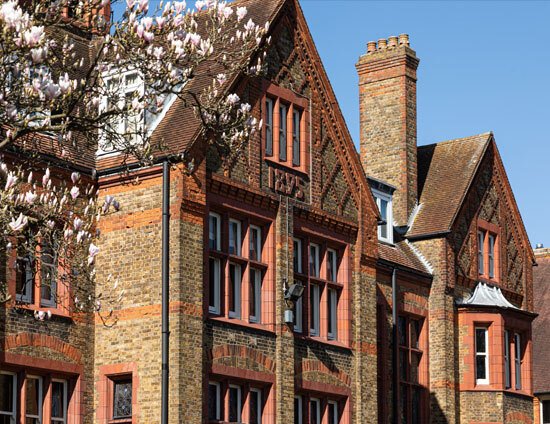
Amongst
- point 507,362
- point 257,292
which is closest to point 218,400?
point 257,292

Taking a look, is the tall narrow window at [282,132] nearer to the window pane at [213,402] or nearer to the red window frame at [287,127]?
the red window frame at [287,127]

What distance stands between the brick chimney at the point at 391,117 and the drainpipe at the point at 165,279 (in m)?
14.0

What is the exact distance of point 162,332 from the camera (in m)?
25.0

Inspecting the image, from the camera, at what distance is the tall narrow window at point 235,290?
27.6m

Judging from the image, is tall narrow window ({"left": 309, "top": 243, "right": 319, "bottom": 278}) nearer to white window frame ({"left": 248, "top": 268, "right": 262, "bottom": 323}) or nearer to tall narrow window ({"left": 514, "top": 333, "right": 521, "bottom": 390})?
white window frame ({"left": 248, "top": 268, "right": 262, "bottom": 323})

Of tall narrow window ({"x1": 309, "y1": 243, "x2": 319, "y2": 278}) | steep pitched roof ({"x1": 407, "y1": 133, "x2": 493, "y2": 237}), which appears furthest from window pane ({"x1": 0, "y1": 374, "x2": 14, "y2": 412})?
steep pitched roof ({"x1": 407, "y1": 133, "x2": 493, "y2": 237})

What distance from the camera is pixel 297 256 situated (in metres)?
29.8

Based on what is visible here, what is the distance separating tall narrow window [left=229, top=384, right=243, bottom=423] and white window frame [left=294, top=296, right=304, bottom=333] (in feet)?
8.27

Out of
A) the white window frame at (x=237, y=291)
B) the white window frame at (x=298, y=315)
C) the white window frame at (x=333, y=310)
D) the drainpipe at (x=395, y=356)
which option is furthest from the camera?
the drainpipe at (x=395, y=356)

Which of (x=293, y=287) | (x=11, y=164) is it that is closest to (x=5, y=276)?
(x=11, y=164)

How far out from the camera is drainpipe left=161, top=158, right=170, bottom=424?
2475 cm

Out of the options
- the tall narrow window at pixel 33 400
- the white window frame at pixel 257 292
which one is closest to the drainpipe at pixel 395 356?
the white window frame at pixel 257 292

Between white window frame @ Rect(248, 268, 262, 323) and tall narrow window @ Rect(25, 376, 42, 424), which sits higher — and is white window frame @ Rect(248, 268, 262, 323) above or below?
above

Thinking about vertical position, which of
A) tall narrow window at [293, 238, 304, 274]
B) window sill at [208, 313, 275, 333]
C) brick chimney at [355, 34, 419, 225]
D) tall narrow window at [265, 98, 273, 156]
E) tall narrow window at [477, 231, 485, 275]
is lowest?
window sill at [208, 313, 275, 333]
